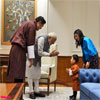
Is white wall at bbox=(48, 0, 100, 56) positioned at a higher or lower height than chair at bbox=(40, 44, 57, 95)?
higher

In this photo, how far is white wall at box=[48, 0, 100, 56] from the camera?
17.9 feet

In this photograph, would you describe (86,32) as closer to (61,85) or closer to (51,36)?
(61,85)

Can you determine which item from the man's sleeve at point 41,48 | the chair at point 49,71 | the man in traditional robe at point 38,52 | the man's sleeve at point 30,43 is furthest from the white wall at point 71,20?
the man's sleeve at point 30,43

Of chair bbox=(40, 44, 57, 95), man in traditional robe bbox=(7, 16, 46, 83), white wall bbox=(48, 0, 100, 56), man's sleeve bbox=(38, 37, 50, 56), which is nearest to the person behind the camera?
man in traditional robe bbox=(7, 16, 46, 83)

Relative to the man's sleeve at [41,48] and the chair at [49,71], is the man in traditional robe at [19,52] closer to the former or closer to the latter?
the man's sleeve at [41,48]

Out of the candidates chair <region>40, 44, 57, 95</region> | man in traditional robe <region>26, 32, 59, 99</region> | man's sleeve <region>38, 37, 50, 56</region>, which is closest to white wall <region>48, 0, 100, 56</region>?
chair <region>40, 44, 57, 95</region>

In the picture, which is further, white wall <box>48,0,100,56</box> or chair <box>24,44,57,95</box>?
white wall <box>48,0,100,56</box>

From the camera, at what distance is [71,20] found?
5.48 metres

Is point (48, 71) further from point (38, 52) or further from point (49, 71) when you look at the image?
point (38, 52)

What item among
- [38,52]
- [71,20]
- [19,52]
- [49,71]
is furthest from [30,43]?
[71,20]

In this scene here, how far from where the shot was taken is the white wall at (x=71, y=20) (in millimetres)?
5453

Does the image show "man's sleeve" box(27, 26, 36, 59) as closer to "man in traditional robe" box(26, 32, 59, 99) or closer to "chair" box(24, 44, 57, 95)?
"man in traditional robe" box(26, 32, 59, 99)

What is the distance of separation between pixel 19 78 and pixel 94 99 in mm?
1143

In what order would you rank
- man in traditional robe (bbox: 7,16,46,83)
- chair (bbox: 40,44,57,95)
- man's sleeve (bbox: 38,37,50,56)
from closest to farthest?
man in traditional robe (bbox: 7,16,46,83) < man's sleeve (bbox: 38,37,50,56) < chair (bbox: 40,44,57,95)
